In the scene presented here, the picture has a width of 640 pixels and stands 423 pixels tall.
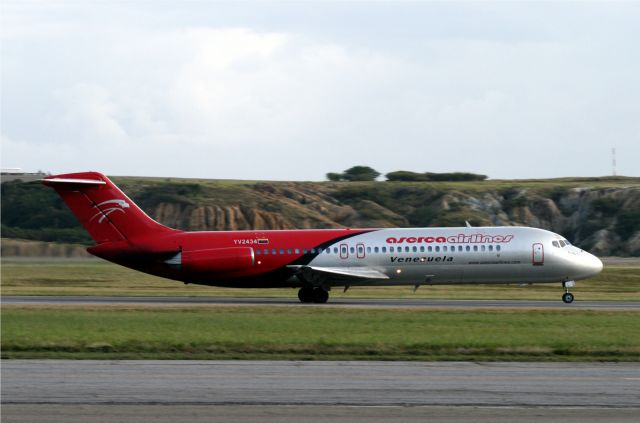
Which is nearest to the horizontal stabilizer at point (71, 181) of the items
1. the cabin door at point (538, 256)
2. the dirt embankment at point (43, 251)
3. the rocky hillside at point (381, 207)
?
the cabin door at point (538, 256)

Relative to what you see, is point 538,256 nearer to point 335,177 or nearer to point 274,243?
point 274,243

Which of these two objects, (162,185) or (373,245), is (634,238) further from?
(373,245)

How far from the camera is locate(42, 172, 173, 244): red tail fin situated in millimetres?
41625

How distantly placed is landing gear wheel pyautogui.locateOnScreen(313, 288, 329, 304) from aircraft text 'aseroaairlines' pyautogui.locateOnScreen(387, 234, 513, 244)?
137 inches

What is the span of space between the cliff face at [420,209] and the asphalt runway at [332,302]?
64.8 m

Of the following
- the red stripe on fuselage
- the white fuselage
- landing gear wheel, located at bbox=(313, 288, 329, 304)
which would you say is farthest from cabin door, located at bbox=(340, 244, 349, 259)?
landing gear wheel, located at bbox=(313, 288, 329, 304)

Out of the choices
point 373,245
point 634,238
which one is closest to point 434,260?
point 373,245

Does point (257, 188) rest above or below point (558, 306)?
above

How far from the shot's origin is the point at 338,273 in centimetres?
4034

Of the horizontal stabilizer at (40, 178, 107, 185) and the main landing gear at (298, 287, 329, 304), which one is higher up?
the horizontal stabilizer at (40, 178, 107, 185)

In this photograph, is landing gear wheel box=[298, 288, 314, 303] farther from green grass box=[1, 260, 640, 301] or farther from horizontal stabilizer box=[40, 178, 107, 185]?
horizontal stabilizer box=[40, 178, 107, 185]

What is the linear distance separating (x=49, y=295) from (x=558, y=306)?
902 inches

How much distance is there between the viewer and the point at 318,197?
125 metres

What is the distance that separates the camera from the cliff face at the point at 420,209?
111 metres
